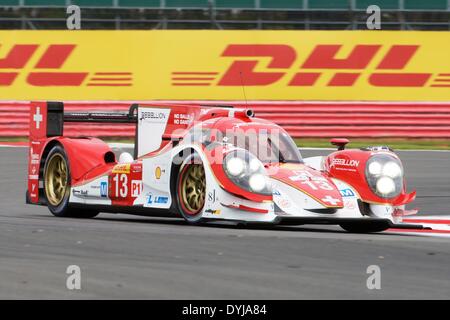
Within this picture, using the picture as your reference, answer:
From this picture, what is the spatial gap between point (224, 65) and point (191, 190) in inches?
513

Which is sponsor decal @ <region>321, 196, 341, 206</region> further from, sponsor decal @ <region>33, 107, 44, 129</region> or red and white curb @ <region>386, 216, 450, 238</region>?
sponsor decal @ <region>33, 107, 44, 129</region>

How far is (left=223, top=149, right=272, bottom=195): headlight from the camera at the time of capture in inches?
396

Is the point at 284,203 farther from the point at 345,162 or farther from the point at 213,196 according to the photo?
the point at 345,162

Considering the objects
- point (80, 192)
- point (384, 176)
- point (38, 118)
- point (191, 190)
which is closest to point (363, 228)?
point (384, 176)

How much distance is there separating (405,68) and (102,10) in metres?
6.70

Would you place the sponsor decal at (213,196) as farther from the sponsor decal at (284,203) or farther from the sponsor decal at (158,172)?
the sponsor decal at (158,172)

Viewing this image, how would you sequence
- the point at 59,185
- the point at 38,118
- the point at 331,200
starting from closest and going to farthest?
the point at 331,200, the point at 59,185, the point at 38,118

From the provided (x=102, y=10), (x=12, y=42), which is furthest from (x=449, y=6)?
(x=12, y=42)

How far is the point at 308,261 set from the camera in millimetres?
8094

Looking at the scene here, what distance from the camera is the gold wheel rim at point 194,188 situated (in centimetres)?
1041

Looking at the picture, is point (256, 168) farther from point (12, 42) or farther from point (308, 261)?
point (12, 42)

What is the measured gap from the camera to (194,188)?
1055cm

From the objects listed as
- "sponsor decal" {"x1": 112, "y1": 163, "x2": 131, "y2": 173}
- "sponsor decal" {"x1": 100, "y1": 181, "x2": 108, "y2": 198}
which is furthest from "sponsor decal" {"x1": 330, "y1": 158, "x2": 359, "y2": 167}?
"sponsor decal" {"x1": 100, "y1": 181, "x2": 108, "y2": 198}

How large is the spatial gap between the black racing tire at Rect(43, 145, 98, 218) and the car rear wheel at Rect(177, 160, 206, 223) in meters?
1.82
